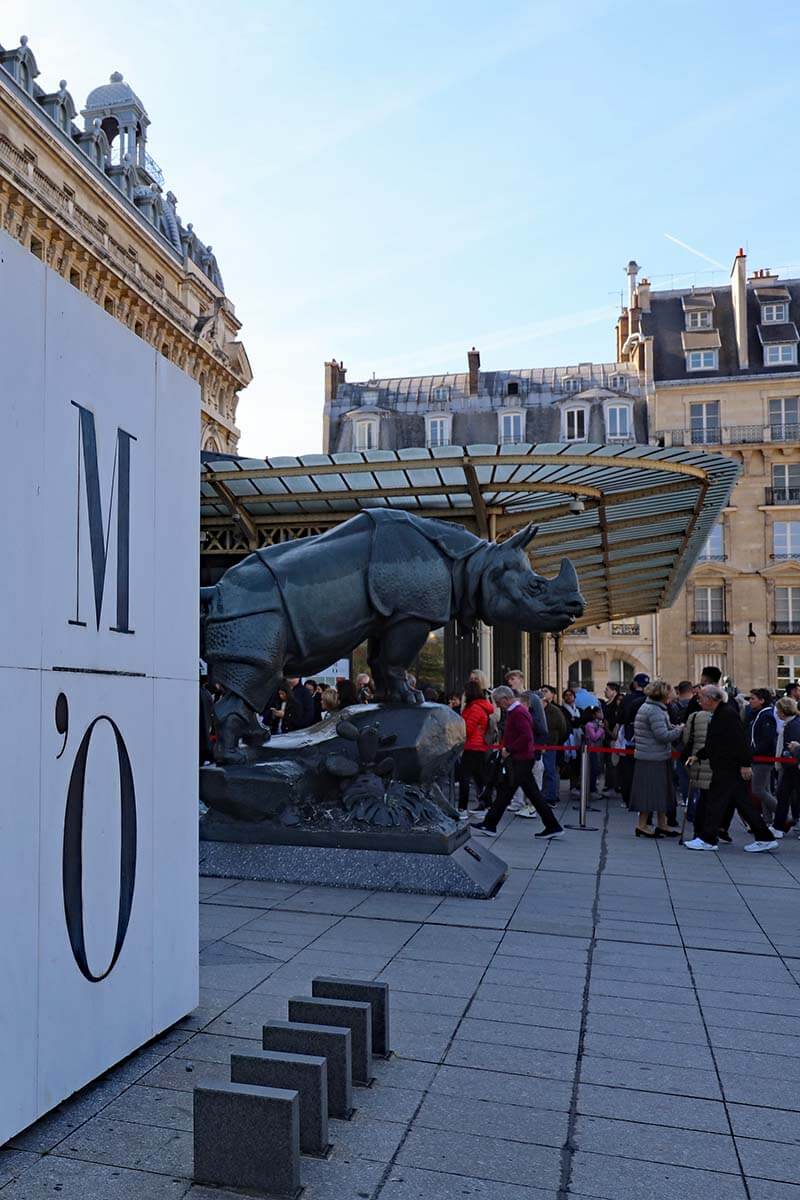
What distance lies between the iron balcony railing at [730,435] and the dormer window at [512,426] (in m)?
5.96

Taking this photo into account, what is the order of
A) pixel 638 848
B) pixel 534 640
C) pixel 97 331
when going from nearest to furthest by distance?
pixel 97 331 → pixel 638 848 → pixel 534 640

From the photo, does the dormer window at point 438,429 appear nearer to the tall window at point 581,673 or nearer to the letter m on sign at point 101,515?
the tall window at point 581,673

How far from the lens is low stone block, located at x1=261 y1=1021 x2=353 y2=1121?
3.16 m

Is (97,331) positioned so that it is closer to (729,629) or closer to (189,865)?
(189,865)

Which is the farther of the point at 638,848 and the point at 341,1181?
the point at 638,848

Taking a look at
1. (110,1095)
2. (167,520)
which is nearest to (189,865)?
(110,1095)

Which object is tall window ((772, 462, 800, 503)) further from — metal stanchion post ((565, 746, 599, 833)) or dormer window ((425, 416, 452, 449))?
metal stanchion post ((565, 746, 599, 833))

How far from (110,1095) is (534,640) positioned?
84.1 feet

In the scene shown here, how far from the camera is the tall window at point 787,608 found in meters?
44.4

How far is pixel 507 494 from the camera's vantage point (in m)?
16.5

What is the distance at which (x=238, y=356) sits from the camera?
135ft

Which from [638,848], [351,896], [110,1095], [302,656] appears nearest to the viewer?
[110,1095]

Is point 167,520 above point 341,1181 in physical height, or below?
above

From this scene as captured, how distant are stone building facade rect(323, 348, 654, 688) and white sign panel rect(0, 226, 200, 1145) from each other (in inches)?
1674
